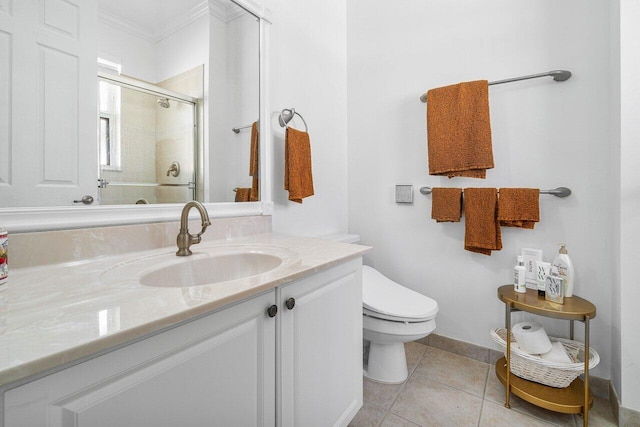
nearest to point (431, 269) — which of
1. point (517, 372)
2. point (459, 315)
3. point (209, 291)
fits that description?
point (459, 315)

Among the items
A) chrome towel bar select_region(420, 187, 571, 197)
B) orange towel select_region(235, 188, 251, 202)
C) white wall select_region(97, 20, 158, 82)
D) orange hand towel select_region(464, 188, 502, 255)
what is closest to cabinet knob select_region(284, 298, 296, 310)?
orange towel select_region(235, 188, 251, 202)

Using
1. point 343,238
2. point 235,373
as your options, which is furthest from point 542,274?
point 235,373

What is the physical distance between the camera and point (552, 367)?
48.3 inches

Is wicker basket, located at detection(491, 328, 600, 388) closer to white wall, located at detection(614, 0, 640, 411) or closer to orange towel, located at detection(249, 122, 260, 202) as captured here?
white wall, located at detection(614, 0, 640, 411)

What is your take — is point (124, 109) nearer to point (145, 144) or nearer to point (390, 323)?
point (145, 144)

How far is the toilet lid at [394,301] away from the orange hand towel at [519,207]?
22.3 inches

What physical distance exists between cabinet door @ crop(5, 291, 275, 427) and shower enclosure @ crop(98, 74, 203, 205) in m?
0.62

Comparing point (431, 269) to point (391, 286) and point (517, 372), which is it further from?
point (517, 372)

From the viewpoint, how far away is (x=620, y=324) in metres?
1.18

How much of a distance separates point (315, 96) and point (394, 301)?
1.28 meters

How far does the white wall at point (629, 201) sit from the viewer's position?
1126 millimetres

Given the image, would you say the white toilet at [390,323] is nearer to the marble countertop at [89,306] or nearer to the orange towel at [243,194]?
the marble countertop at [89,306]

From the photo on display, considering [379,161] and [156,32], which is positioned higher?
[156,32]

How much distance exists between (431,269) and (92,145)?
1742mm
